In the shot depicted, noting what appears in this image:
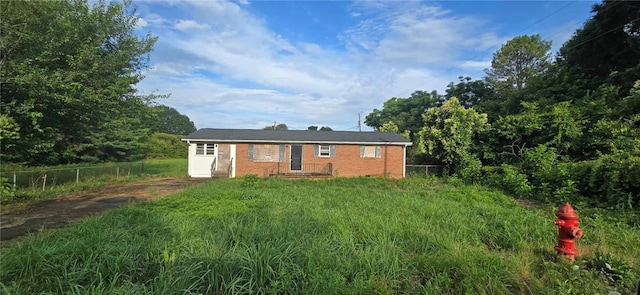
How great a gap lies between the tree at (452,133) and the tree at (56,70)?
612 inches

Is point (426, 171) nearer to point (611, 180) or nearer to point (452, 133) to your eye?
point (452, 133)

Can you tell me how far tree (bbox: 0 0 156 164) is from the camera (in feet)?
27.3

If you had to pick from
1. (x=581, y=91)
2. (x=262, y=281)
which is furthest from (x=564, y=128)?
(x=262, y=281)

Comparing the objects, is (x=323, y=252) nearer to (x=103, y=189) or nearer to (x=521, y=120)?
(x=103, y=189)

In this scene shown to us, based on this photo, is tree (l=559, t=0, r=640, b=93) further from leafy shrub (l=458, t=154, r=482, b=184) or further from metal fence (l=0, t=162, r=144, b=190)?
metal fence (l=0, t=162, r=144, b=190)

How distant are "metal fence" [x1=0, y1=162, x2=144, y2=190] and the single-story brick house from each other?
11.8ft

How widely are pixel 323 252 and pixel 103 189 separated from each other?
11822 millimetres

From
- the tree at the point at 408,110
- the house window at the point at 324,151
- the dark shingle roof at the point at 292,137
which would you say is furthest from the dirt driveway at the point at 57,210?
the tree at the point at 408,110

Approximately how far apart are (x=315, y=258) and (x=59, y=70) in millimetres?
10390

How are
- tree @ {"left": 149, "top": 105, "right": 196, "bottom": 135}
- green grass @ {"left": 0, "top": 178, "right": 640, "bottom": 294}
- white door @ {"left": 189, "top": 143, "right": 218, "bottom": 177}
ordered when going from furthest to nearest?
tree @ {"left": 149, "top": 105, "right": 196, "bottom": 135}, white door @ {"left": 189, "top": 143, "right": 218, "bottom": 177}, green grass @ {"left": 0, "top": 178, "right": 640, "bottom": 294}

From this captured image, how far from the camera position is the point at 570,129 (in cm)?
1330

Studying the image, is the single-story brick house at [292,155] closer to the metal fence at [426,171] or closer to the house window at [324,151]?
the house window at [324,151]

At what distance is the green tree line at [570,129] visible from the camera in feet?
29.2

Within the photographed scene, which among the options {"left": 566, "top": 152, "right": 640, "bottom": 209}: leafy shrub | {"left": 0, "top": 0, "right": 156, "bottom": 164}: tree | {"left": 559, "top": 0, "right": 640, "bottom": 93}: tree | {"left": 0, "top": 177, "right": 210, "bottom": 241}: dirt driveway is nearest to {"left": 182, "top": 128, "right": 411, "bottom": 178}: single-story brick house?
{"left": 0, "top": 0, "right": 156, "bottom": 164}: tree
